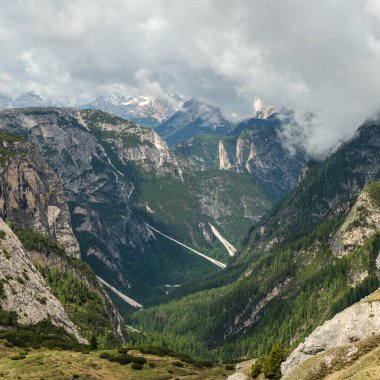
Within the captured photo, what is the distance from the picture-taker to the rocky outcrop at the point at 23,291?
15412 centimetres

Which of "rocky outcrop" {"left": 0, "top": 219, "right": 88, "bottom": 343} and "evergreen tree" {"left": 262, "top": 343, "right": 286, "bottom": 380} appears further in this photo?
"rocky outcrop" {"left": 0, "top": 219, "right": 88, "bottom": 343}

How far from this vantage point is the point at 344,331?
75812mm

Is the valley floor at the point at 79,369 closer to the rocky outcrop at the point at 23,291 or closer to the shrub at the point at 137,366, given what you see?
the shrub at the point at 137,366

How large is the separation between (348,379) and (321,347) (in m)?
19.5

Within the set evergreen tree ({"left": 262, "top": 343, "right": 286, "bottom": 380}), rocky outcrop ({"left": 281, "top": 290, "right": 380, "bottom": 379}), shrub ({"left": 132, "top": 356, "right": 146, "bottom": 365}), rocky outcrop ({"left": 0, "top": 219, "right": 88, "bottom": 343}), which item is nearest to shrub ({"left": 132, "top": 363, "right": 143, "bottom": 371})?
shrub ({"left": 132, "top": 356, "right": 146, "bottom": 365})

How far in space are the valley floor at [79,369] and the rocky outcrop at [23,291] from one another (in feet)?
146

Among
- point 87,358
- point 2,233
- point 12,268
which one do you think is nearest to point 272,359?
point 87,358

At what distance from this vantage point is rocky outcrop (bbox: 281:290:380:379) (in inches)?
2928

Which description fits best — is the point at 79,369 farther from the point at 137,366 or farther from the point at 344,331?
the point at 344,331

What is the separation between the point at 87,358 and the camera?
10650 centimetres

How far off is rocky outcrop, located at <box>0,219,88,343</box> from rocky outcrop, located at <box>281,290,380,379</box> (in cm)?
9806

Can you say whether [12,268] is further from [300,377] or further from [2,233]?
[300,377]

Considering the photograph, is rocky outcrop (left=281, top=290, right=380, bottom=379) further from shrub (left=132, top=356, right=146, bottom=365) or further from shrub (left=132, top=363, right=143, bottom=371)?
shrub (left=132, top=356, right=146, bottom=365)

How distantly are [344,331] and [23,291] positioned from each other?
11368 cm
